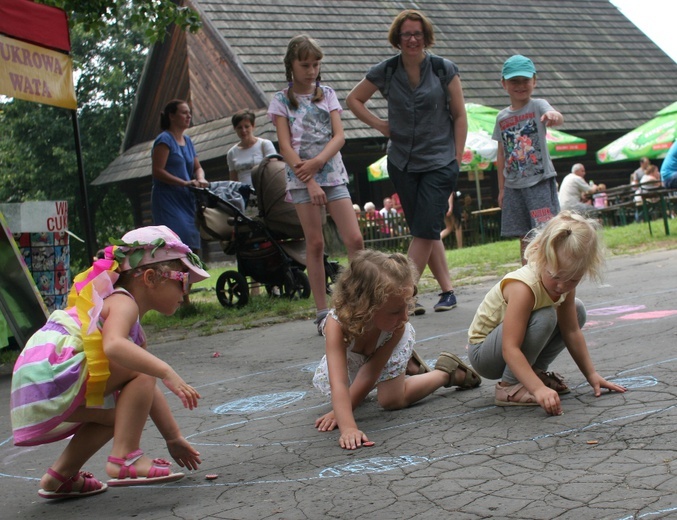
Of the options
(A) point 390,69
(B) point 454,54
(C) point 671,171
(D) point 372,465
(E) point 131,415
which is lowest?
(D) point 372,465

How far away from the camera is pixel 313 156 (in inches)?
265

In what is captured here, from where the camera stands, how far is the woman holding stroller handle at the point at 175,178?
8.59 meters

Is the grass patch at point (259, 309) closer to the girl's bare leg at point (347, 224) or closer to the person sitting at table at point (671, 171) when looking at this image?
the person sitting at table at point (671, 171)

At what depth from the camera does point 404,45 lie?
270 inches

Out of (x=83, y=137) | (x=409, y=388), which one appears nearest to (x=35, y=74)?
(x=409, y=388)

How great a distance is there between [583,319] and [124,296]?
2.01 meters

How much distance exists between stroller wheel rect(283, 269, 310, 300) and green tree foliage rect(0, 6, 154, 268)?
79.0 ft

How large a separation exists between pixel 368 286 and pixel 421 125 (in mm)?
3342

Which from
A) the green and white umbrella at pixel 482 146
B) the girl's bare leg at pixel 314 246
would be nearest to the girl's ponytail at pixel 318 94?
Answer: the girl's bare leg at pixel 314 246

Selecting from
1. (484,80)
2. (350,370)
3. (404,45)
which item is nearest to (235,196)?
(404,45)

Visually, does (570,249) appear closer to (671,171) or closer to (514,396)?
(514,396)

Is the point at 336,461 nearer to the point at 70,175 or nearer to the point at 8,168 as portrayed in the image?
the point at 70,175

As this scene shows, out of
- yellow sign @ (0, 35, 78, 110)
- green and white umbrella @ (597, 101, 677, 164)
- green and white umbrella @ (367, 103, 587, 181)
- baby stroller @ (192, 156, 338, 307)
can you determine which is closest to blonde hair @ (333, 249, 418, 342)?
yellow sign @ (0, 35, 78, 110)

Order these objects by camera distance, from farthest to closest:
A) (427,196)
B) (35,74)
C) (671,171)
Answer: (671,171) → (35,74) → (427,196)
